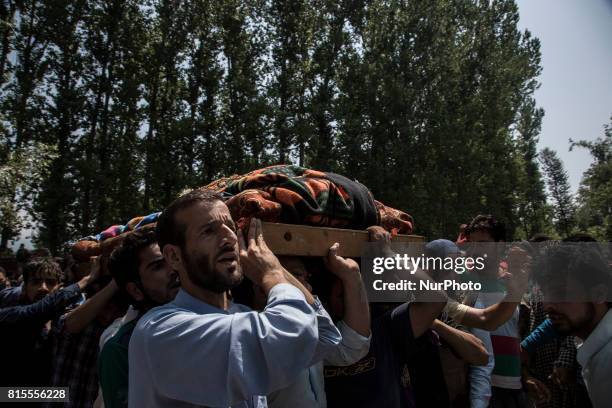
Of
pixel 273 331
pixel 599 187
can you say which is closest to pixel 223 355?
pixel 273 331

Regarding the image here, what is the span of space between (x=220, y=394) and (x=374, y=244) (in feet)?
3.86

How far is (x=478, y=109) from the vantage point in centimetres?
2312

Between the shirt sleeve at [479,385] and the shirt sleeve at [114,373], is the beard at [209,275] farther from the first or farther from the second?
the shirt sleeve at [479,385]

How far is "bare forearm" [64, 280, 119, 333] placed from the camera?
3209 mm

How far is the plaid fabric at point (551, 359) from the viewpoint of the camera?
377cm

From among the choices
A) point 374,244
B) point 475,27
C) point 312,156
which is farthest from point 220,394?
point 475,27

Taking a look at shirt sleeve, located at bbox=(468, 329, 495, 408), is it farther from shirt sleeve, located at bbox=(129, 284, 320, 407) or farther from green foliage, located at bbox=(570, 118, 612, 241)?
green foliage, located at bbox=(570, 118, 612, 241)

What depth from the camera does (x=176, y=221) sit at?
74.9 inches

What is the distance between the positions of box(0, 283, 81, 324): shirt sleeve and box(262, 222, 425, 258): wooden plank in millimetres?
2044

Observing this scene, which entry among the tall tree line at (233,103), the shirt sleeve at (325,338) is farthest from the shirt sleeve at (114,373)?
the tall tree line at (233,103)

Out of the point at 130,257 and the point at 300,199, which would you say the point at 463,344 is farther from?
the point at 130,257

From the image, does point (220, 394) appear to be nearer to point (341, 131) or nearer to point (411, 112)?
point (341, 131)

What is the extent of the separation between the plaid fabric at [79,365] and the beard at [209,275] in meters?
2.01

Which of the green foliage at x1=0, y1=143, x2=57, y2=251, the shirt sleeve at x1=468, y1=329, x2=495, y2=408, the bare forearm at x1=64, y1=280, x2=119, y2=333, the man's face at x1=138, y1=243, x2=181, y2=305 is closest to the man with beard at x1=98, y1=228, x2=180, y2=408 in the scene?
the man's face at x1=138, y1=243, x2=181, y2=305
